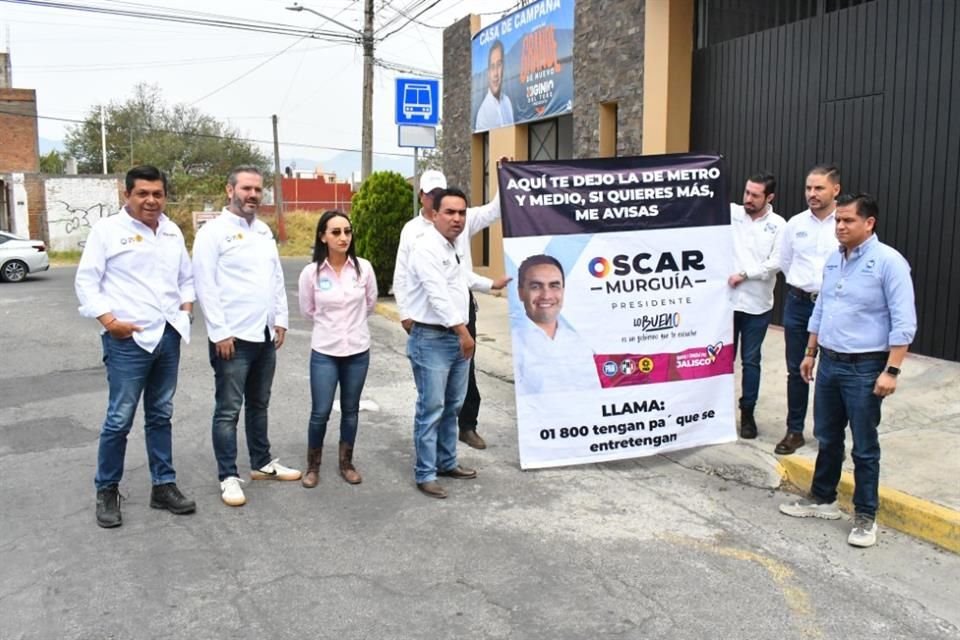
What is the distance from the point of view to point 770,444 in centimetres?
600

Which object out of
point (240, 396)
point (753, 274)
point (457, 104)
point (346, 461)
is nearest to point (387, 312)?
point (457, 104)

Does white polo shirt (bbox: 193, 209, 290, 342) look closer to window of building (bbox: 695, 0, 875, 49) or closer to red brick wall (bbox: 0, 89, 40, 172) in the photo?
window of building (bbox: 695, 0, 875, 49)

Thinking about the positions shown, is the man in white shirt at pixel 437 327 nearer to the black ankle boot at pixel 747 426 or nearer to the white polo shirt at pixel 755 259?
the white polo shirt at pixel 755 259

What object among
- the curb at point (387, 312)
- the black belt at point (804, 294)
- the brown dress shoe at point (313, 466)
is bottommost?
the brown dress shoe at point (313, 466)

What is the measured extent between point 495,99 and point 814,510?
12886 mm

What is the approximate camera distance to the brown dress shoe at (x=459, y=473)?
5.48 m

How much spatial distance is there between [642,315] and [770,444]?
4.63 ft

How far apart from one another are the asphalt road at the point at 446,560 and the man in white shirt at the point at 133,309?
39 centimetres

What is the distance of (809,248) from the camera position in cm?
567

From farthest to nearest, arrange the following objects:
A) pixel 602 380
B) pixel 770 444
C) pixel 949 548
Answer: pixel 770 444
pixel 602 380
pixel 949 548

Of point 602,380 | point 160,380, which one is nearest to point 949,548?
point 602,380

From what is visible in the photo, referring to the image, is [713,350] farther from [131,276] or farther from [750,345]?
[131,276]

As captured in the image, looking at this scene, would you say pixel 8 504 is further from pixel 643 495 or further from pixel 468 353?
pixel 643 495

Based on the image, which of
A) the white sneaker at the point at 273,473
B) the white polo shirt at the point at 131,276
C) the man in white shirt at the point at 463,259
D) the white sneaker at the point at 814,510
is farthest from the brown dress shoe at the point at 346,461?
the white sneaker at the point at 814,510
